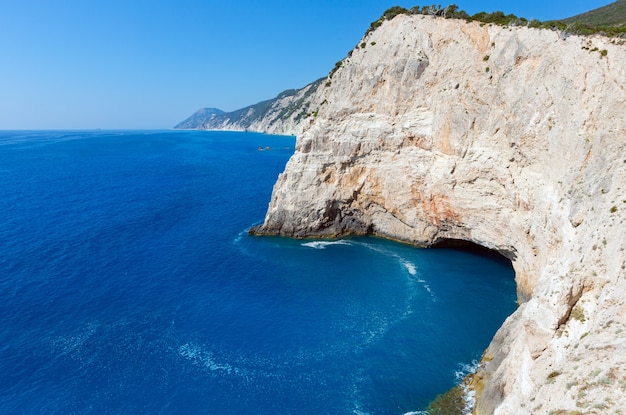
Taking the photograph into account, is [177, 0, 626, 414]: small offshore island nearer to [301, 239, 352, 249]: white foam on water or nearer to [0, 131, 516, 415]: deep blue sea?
[301, 239, 352, 249]: white foam on water

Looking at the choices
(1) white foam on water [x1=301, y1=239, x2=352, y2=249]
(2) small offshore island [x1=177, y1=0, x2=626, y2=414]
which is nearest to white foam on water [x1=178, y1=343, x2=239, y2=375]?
(2) small offshore island [x1=177, y1=0, x2=626, y2=414]

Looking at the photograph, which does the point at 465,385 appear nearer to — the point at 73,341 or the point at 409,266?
the point at 409,266

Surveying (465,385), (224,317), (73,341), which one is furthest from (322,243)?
(73,341)

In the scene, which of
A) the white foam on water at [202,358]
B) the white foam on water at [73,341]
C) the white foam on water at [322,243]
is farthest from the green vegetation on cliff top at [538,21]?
the white foam on water at [73,341]

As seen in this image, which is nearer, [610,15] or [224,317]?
[224,317]

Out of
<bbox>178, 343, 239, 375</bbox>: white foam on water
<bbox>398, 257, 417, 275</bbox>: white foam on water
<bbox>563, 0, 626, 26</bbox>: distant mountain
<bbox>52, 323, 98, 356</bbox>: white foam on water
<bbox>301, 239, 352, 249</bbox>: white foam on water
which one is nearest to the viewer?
<bbox>178, 343, 239, 375</bbox>: white foam on water

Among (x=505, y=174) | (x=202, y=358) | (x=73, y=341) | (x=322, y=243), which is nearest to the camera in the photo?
(x=202, y=358)
